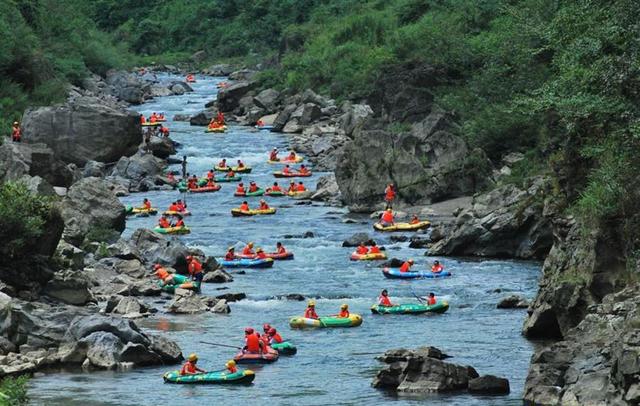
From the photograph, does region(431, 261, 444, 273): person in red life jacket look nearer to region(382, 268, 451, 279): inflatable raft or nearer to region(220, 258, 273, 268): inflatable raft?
region(382, 268, 451, 279): inflatable raft

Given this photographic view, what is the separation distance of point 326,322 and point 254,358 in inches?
189

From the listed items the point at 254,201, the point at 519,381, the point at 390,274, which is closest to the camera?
the point at 519,381

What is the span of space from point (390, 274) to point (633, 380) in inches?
838

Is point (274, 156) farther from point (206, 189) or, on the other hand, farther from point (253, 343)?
point (253, 343)

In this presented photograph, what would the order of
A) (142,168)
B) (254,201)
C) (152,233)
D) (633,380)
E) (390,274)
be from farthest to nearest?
(142,168), (254,201), (152,233), (390,274), (633,380)

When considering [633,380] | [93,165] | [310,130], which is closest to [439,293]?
[633,380]

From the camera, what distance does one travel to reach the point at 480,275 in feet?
156

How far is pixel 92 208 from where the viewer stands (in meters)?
52.7

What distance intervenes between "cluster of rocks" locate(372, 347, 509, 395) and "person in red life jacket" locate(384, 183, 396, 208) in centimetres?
2733

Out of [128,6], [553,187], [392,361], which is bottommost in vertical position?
[392,361]

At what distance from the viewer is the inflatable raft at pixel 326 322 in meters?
40.2

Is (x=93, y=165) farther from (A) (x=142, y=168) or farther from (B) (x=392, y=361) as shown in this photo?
(B) (x=392, y=361)

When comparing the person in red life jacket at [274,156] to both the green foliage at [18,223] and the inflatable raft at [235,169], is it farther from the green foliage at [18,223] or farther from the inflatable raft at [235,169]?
the green foliage at [18,223]

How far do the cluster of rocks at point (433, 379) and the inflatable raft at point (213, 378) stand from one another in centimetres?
322
